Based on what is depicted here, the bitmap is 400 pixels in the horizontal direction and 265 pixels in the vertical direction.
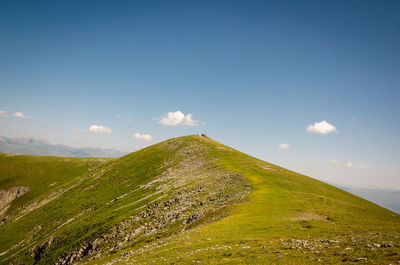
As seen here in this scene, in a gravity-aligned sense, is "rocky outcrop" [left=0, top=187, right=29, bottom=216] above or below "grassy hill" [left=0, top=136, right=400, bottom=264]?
below

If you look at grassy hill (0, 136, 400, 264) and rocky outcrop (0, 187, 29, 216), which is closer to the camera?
grassy hill (0, 136, 400, 264)

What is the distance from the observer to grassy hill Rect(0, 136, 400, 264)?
2005 cm

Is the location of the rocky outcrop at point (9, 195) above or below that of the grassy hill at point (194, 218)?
below

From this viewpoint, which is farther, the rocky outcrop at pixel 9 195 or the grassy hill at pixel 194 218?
the rocky outcrop at pixel 9 195

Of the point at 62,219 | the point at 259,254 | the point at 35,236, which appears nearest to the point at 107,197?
the point at 62,219

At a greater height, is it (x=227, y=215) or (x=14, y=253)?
(x=227, y=215)

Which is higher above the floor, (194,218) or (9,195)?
(194,218)

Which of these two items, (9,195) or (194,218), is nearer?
(194,218)

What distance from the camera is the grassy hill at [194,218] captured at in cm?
2005

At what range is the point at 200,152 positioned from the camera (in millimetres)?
92375

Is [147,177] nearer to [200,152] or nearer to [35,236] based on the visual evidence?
[200,152]

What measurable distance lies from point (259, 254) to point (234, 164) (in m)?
53.6

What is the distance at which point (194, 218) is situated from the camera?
3912cm

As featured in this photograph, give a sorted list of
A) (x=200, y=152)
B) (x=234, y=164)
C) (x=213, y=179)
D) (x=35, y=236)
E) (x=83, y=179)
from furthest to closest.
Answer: (x=83, y=179) → (x=200, y=152) → (x=234, y=164) → (x=35, y=236) → (x=213, y=179)
